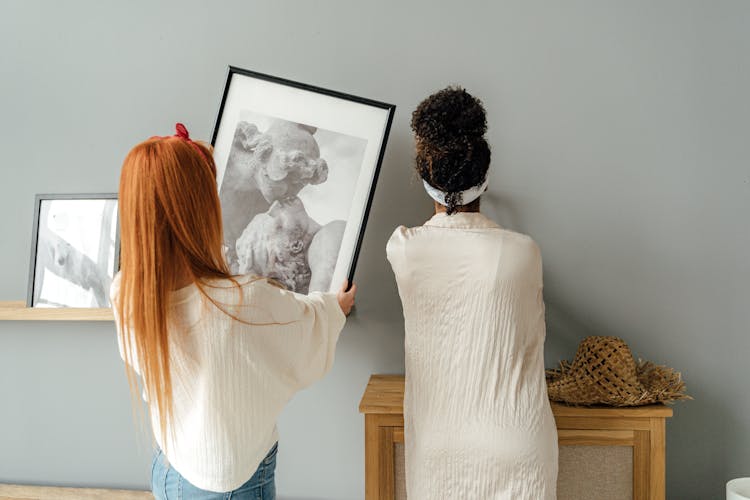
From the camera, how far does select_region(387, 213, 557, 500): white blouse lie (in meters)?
1.18

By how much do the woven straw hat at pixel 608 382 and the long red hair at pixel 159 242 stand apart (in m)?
0.85

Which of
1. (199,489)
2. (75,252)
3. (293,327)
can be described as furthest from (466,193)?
(75,252)

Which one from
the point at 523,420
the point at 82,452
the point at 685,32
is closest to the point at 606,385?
the point at 523,420

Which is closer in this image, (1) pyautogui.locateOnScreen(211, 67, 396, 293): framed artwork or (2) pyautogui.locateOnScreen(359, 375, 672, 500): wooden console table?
(2) pyautogui.locateOnScreen(359, 375, 672, 500): wooden console table

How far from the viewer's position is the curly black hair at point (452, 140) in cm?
117

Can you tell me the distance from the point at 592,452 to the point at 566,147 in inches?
30.2

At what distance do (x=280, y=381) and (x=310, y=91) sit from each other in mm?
778

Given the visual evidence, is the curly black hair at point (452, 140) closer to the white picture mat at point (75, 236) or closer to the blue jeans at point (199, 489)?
the blue jeans at point (199, 489)

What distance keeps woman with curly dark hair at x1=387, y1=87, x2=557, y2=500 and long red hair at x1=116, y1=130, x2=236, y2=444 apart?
418mm

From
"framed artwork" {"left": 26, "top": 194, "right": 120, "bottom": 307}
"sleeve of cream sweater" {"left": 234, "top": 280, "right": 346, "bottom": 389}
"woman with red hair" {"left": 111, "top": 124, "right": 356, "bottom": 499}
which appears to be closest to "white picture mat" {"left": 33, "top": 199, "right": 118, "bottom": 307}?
"framed artwork" {"left": 26, "top": 194, "right": 120, "bottom": 307}

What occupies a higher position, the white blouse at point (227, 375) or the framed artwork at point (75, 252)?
the framed artwork at point (75, 252)

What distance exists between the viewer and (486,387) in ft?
3.92

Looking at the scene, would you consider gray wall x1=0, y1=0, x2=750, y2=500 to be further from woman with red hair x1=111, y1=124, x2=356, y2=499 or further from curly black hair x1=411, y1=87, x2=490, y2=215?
woman with red hair x1=111, y1=124, x2=356, y2=499

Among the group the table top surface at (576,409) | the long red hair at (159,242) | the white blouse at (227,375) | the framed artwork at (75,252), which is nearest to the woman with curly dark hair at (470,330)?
the table top surface at (576,409)
